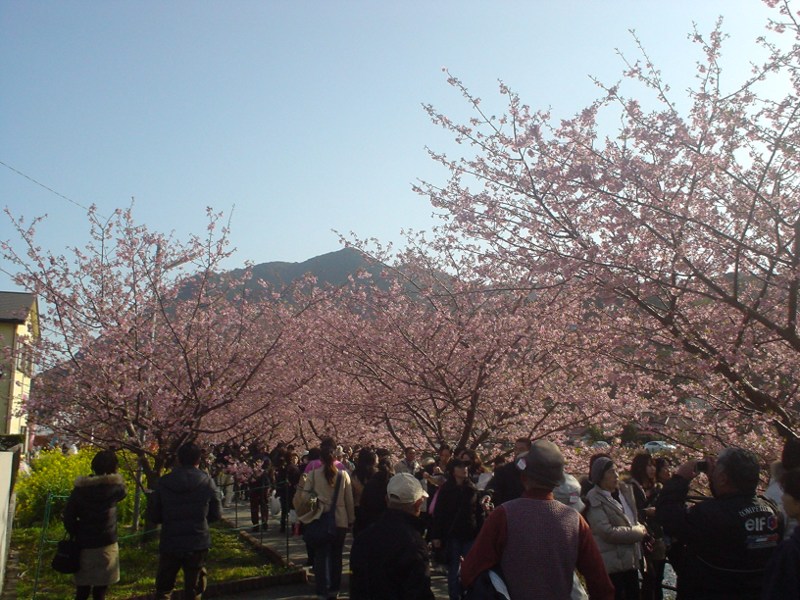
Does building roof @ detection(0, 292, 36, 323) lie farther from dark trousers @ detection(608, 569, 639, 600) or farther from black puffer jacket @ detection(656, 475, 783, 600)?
black puffer jacket @ detection(656, 475, 783, 600)

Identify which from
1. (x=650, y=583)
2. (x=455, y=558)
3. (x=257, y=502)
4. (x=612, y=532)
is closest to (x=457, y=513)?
(x=455, y=558)

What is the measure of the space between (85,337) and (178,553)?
20.4ft

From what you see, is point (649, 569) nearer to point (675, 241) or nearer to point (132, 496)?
point (675, 241)

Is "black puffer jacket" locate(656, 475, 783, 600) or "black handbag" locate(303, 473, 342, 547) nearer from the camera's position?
"black puffer jacket" locate(656, 475, 783, 600)

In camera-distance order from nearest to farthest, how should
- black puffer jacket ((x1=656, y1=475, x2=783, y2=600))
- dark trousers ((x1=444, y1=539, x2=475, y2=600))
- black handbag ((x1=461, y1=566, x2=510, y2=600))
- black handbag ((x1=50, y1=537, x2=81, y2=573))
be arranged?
black handbag ((x1=461, y1=566, x2=510, y2=600)) < black puffer jacket ((x1=656, y1=475, x2=783, y2=600)) < black handbag ((x1=50, y1=537, x2=81, y2=573)) < dark trousers ((x1=444, y1=539, x2=475, y2=600))

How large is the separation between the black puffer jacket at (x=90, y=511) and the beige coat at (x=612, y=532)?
4.15 metres

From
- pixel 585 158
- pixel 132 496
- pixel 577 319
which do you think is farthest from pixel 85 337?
pixel 585 158

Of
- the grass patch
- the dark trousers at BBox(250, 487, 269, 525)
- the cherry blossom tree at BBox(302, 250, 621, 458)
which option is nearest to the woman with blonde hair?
the grass patch

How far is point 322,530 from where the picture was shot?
7.52m

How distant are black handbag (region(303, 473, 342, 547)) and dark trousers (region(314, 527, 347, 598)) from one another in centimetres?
6

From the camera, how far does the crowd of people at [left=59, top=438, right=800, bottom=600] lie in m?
3.17

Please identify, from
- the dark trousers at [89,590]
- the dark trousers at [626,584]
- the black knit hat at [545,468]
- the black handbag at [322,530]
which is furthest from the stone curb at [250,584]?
the black knit hat at [545,468]

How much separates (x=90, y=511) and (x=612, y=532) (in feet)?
14.6

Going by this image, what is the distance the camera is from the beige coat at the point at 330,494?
759 centimetres
